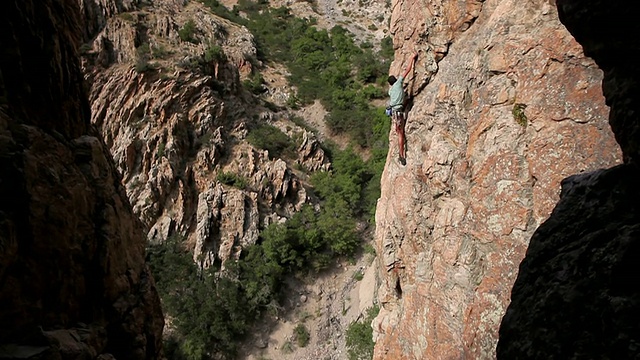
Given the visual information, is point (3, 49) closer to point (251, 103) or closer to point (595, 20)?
point (595, 20)

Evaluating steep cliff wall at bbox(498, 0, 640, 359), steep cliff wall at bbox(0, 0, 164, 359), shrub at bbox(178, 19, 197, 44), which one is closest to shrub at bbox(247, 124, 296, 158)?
shrub at bbox(178, 19, 197, 44)

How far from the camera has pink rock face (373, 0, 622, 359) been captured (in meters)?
6.63

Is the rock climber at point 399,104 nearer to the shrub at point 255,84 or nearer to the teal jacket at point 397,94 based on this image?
the teal jacket at point 397,94

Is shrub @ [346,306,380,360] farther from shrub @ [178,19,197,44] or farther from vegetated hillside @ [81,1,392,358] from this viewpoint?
shrub @ [178,19,197,44]

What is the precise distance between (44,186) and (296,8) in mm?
47044

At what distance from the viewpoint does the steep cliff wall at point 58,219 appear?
3.66 m

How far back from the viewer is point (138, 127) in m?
23.0

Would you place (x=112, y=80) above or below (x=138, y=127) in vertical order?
above

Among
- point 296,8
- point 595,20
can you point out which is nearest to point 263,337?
point 595,20

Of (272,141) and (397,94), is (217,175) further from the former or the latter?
(397,94)

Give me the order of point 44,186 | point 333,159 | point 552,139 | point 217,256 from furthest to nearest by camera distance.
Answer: point 333,159 → point 217,256 → point 552,139 → point 44,186

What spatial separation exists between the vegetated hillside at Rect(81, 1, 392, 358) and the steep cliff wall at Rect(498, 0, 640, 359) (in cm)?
1805

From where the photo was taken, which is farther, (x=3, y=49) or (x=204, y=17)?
(x=204, y=17)

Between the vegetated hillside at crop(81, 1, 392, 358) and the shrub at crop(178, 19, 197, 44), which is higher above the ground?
the shrub at crop(178, 19, 197, 44)
